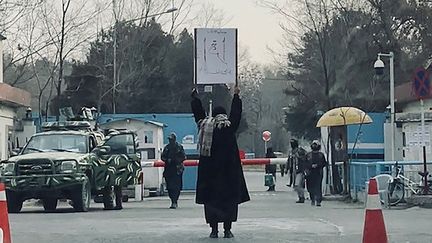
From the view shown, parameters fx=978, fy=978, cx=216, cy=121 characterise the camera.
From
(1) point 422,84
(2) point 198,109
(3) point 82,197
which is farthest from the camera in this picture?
(1) point 422,84

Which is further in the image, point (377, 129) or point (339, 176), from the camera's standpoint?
point (377, 129)

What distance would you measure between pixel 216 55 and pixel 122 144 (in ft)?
21.6

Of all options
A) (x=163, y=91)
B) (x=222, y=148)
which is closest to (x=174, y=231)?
(x=222, y=148)

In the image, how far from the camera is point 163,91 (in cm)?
6359

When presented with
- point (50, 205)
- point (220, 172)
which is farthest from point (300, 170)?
point (220, 172)

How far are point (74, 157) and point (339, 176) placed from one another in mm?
10967

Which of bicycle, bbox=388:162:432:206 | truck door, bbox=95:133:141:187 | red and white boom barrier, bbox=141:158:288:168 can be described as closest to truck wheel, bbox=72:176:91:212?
truck door, bbox=95:133:141:187

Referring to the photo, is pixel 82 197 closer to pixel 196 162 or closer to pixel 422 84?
pixel 422 84

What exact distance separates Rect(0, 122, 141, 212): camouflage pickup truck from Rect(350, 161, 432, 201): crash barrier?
595 cm

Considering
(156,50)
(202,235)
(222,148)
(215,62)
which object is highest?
(156,50)

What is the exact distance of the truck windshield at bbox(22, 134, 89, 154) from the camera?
2219 cm

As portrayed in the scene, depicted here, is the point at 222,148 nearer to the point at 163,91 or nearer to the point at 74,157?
the point at 74,157

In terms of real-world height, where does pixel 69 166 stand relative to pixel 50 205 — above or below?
above

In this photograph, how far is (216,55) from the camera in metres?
17.4
